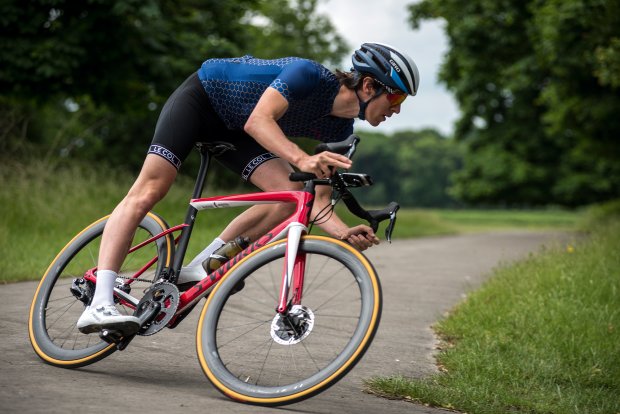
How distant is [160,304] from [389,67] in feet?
5.06

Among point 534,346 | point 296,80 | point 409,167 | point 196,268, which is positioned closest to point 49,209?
point 534,346

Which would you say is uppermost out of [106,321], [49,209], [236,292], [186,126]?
[49,209]

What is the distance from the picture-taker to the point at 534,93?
110ft

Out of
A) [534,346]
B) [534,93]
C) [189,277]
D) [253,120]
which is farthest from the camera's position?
[534,93]

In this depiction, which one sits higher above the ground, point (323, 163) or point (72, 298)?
point (323, 163)

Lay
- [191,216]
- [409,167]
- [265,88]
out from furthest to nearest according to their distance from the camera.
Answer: [409,167]
[191,216]
[265,88]

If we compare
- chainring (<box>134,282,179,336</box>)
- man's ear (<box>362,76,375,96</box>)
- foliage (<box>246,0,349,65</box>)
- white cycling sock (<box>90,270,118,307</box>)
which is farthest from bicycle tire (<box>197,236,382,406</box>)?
foliage (<box>246,0,349,65</box>)

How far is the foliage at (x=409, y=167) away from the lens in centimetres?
12150

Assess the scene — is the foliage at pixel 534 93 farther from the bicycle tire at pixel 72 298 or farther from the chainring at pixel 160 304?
the chainring at pixel 160 304

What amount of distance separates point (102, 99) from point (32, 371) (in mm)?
14027

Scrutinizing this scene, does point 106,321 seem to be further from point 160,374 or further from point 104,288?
point 160,374

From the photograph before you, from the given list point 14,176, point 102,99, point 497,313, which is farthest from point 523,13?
point 497,313

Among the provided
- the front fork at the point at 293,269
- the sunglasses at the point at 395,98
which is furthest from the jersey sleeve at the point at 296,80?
the front fork at the point at 293,269

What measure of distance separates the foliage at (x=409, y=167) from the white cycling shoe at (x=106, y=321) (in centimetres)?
11211
